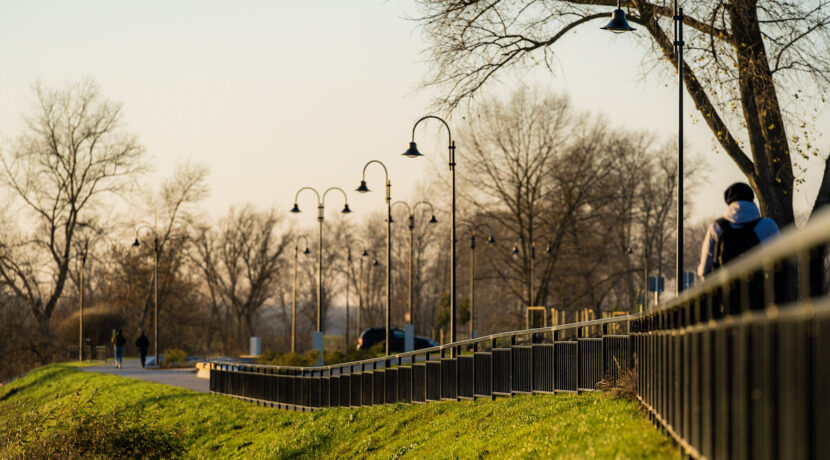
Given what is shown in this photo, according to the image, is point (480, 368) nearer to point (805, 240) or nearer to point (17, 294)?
point (805, 240)

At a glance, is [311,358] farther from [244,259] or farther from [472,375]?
[244,259]

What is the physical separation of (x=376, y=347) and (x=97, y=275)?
58.0 meters

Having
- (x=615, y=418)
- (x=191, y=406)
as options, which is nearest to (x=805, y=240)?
(x=615, y=418)

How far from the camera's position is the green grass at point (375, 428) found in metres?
12.3

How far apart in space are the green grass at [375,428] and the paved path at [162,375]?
5.29 feet

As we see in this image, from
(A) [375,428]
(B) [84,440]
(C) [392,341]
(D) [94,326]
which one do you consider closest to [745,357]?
(A) [375,428]

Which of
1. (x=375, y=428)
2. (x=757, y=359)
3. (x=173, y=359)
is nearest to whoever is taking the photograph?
(x=757, y=359)

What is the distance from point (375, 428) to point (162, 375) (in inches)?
1003

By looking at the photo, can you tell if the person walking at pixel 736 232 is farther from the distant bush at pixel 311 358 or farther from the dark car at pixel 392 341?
the dark car at pixel 392 341

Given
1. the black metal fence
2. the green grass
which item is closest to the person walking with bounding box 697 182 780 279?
the green grass

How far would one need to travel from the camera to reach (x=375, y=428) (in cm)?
2231

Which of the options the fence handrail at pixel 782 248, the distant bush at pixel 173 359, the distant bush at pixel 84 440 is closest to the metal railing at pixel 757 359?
the fence handrail at pixel 782 248

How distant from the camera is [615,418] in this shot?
1266 cm

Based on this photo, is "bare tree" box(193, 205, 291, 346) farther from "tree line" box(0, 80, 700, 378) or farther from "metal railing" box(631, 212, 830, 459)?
"metal railing" box(631, 212, 830, 459)
